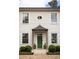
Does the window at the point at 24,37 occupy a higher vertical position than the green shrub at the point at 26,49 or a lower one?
higher

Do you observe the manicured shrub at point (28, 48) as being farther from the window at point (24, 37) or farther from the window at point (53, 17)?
the window at point (53, 17)

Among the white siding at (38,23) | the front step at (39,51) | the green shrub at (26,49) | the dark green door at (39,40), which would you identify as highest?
the white siding at (38,23)

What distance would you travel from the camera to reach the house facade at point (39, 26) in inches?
680

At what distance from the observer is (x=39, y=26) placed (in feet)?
56.6

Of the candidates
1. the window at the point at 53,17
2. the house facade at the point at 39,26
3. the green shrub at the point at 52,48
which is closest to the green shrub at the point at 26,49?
the house facade at the point at 39,26

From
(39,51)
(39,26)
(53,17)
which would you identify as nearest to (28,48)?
(39,51)

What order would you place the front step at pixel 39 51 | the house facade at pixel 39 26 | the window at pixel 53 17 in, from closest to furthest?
1. the front step at pixel 39 51
2. the house facade at pixel 39 26
3. the window at pixel 53 17

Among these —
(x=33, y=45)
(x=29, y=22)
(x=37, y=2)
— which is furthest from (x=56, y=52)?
(x=37, y=2)

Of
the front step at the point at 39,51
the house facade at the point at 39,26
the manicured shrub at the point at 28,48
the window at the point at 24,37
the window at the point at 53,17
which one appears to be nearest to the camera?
the manicured shrub at the point at 28,48

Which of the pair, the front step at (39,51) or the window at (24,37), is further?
the window at (24,37)

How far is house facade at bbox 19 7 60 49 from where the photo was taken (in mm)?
17281

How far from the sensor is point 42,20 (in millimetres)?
17438
